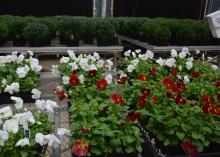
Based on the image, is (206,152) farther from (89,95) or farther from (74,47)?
(74,47)

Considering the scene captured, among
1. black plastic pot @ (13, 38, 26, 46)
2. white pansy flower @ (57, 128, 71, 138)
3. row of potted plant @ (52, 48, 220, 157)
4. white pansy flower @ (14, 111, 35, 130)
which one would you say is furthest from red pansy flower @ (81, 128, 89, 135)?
black plastic pot @ (13, 38, 26, 46)

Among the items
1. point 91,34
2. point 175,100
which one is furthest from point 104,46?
point 175,100

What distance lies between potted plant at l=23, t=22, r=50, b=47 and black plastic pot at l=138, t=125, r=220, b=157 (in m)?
3.14

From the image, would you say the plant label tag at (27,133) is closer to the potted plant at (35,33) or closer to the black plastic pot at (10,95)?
the black plastic pot at (10,95)

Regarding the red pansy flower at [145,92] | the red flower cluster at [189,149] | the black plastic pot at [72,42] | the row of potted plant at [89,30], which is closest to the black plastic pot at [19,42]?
the row of potted plant at [89,30]

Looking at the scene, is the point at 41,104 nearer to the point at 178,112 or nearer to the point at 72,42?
the point at 178,112

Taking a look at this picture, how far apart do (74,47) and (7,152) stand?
10.9 ft

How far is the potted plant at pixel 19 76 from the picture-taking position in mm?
3539

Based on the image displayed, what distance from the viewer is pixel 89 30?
17.8ft

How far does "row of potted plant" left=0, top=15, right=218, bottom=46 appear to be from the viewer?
16.8 feet

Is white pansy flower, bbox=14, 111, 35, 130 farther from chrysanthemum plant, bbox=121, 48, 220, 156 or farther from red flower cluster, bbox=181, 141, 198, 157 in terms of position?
red flower cluster, bbox=181, 141, 198, 157

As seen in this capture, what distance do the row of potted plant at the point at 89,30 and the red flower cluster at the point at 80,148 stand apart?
10.9 ft

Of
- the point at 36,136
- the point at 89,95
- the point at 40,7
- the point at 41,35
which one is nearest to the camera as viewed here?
the point at 36,136

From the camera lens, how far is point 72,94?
118 inches
